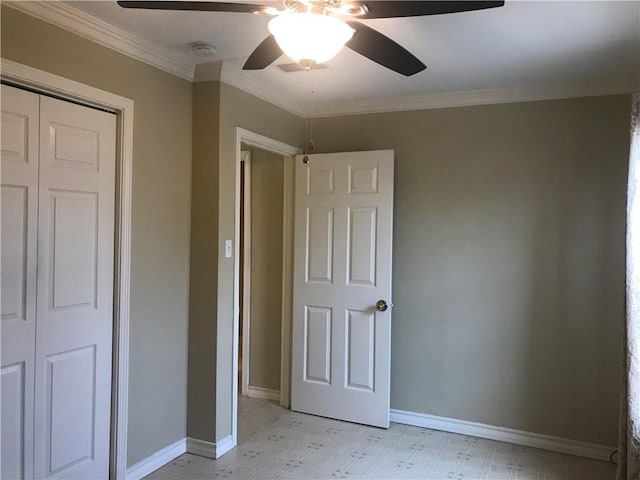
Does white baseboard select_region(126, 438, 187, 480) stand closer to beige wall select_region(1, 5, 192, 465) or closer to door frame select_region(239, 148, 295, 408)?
beige wall select_region(1, 5, 192, 465)

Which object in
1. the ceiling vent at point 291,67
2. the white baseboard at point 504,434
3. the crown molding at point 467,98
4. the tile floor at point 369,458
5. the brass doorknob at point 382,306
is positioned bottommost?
the tile floor at point 369,458

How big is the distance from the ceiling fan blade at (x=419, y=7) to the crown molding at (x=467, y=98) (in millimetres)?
1985

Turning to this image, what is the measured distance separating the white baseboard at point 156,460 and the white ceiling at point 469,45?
7.51ft

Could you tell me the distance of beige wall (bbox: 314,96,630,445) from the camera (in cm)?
321

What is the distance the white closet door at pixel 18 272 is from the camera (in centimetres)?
218

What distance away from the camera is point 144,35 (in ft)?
8.56

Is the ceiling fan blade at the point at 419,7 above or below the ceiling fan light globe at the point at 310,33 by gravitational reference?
above

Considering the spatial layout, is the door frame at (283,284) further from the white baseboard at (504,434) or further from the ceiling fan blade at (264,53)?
the ceiling fan blade at (264,53)

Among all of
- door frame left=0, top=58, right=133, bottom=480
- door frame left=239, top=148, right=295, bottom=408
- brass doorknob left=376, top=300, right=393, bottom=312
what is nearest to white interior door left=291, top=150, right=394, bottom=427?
brass doorknob left=376, top=300, right=393, bottom=312

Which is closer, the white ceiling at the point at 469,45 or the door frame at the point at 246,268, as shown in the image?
the white ceiling at the point at 469,45

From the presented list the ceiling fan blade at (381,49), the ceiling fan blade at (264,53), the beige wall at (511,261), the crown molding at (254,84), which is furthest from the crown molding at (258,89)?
the ceiling fan blade at (381,49)

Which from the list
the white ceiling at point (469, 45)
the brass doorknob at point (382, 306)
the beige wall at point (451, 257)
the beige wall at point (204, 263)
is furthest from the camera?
the brass doorknob at point (382, 306)

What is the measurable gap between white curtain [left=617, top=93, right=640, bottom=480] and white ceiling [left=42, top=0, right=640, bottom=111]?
0.43m

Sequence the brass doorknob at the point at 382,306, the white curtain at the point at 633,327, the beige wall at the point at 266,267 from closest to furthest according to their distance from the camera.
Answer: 1. the white curtain at the point at 633,327
2. the brass doorknob at the point at 382,306
3. the beige wall at the point at 266,267
